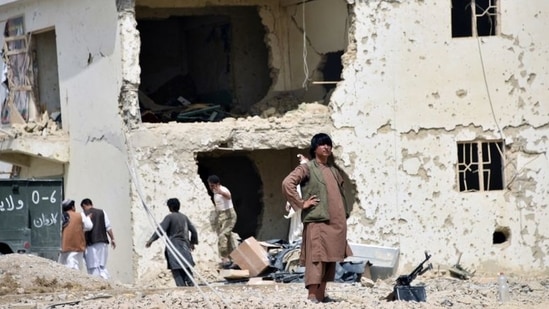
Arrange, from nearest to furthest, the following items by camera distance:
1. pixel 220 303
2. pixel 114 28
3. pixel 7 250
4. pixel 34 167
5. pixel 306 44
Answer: pixel 220 303 → pixel 7 250 → pixel 114 28 → pixel 306 44 → pixel 34 167

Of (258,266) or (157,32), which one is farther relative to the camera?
(157,32)

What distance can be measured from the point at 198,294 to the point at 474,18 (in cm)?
788

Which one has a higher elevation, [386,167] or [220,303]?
[386,167]

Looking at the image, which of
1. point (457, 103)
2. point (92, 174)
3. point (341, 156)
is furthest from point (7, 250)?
point (457, 103)

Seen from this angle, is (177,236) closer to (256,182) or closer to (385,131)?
(385,131)

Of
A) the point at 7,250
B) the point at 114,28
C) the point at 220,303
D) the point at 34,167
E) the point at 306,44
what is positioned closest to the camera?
the point at 220,303

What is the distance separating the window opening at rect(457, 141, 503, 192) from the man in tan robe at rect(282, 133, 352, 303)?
803cm

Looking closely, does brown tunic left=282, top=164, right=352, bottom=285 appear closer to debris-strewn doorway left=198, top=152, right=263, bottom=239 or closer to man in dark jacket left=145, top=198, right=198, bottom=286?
man in dark jacket left=145, top=198, right=198, bottom=286

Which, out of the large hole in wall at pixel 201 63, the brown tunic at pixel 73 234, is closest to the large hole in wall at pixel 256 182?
the large hole in wall at pixel 201 63

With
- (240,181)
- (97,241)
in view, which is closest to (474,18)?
(240,181)

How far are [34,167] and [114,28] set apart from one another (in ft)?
15.3

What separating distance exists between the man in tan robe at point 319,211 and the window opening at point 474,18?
838cm

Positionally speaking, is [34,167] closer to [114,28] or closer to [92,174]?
[92,174]

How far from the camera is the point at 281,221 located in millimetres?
23750
